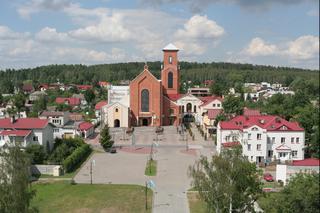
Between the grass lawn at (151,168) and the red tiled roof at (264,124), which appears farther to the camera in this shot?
the red tiled roof at (264,124)

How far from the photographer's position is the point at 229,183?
1694cm

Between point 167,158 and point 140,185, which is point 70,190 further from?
point 167,158

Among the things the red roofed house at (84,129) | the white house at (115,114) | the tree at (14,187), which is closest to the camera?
the tree at (14,187)

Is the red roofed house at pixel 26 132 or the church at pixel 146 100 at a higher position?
the church at pixel 146 100

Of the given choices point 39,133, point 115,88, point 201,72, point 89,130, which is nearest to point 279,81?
point 201,72

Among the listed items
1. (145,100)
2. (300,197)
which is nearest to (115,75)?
(145,100)

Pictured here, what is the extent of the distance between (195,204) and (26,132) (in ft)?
56.8

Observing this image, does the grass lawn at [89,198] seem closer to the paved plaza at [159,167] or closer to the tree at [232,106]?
the paved plaza at [159,167]

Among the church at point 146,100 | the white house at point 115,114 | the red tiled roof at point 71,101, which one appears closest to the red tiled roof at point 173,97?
the church at point 146,100

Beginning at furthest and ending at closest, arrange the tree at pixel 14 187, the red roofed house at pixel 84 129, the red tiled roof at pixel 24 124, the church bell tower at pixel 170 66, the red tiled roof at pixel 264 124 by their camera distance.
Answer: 1. the church bell tower at pixel 170 66
2. the red roofed house at pixel 84 129
3. the red tiled roof at pixel 24 124
4. the red tiled roof at pixel 264 124
5. the tree at pixel 14 187

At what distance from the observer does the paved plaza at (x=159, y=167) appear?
2570 centimetres

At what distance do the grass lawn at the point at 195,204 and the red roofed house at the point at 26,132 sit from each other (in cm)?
1506

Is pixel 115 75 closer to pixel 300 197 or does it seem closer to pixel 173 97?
pixel 173 97

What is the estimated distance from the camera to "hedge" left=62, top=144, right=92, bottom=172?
32.2 m
